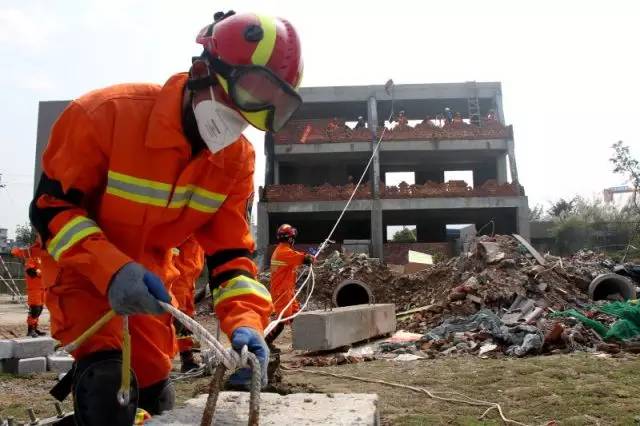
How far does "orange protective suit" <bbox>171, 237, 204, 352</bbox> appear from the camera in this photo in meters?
5.60

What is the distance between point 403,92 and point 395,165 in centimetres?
370

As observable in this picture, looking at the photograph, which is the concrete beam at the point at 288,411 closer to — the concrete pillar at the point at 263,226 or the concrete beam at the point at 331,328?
the concrete beam at the point at 331,328

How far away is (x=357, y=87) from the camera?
26.4 metres

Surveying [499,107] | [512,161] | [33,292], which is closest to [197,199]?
[33,292]

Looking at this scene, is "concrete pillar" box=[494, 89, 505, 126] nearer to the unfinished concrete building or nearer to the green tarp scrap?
the unfinished concrete building

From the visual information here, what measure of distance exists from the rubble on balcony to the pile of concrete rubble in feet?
32.7

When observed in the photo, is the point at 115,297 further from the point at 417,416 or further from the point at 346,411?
the point at 417,416

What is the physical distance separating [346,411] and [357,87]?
81.4 feet

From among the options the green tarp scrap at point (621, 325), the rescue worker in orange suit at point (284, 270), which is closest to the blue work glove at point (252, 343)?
the rescue worker in orange suit at point (284, 270)

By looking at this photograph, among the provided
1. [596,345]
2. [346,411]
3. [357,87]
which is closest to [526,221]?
[357,87]

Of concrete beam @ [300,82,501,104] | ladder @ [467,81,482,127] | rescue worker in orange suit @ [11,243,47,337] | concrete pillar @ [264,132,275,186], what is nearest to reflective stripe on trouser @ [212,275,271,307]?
rescue worker in orange suit @ [11,243,47,337]

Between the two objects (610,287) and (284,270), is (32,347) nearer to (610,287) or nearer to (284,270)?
(284,270)

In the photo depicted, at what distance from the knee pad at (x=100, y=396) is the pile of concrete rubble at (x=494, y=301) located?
210 inches

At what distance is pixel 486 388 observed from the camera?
4828 millimetres
